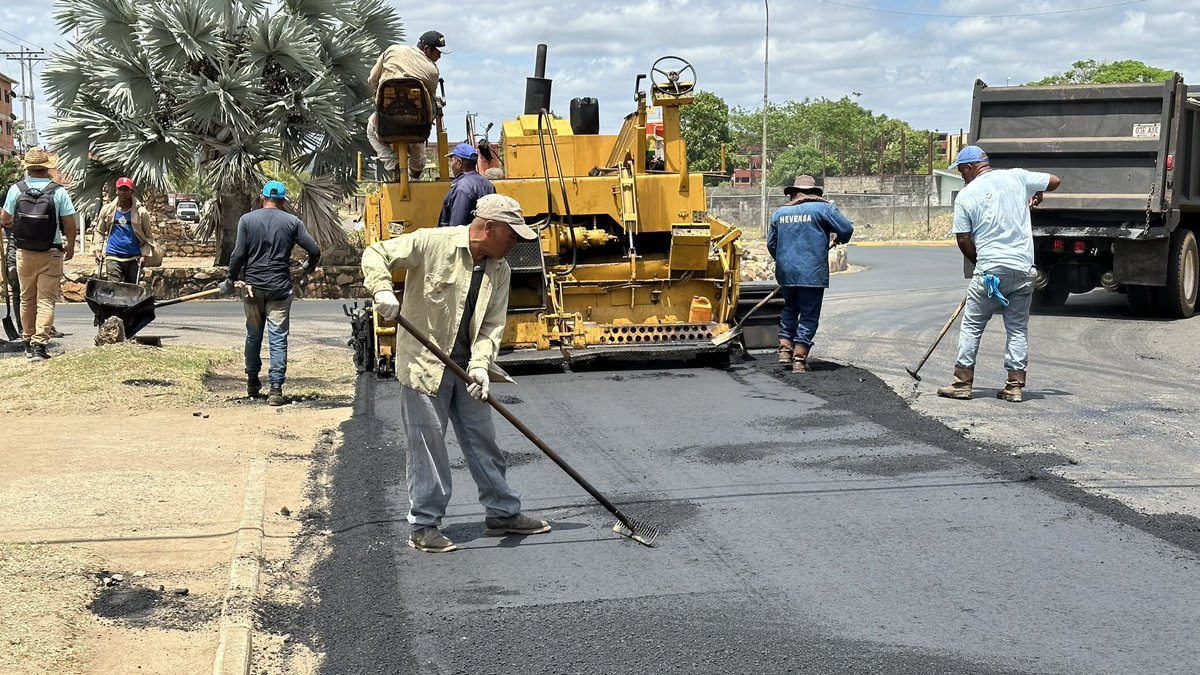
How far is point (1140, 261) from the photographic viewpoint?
546 inches

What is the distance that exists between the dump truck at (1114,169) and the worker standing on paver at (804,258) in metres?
4.40

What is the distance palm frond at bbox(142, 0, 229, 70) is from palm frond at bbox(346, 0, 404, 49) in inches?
87.4

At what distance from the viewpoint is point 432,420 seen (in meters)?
5.79

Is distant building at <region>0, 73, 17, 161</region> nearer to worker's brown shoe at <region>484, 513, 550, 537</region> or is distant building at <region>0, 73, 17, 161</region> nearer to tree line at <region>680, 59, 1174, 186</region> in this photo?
tree line at <region>680, 59, 1174, 186</region>

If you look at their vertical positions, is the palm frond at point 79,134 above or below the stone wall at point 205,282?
above

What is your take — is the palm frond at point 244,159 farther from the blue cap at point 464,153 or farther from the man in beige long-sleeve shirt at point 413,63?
the blue cap at point 464,153

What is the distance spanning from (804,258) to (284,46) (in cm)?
1100

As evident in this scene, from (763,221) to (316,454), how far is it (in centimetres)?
3212

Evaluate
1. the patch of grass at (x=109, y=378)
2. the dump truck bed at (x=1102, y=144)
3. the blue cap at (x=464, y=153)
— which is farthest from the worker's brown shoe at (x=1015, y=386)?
the patch of grass at (x=109, y=378)

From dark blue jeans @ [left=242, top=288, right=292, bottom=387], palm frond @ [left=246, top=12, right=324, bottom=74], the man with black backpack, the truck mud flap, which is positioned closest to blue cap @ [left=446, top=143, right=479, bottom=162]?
dark blue jeans @ [left=242, top=288, right=292, bottom=387]

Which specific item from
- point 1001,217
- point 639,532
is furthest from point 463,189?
point 639,532

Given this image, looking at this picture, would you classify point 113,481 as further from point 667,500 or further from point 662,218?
point 662,218

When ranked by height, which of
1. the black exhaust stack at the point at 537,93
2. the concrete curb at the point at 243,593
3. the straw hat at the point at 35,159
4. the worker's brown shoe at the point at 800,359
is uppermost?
the black exhaust stack at the point at 537,93

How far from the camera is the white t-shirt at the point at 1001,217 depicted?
9.06 m
